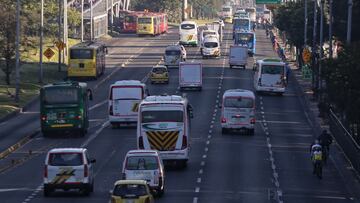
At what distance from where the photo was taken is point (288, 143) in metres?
67.5

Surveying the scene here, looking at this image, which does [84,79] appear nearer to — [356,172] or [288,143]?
[288,143]

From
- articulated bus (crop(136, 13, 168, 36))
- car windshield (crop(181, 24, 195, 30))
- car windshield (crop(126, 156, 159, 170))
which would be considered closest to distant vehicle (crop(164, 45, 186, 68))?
car windshield (crop(181, 24, 195, 30))

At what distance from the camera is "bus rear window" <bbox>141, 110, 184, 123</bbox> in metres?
53.6

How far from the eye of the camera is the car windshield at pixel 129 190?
3891 cm

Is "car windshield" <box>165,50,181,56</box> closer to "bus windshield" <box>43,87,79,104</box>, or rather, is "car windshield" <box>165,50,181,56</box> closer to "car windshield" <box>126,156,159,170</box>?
"bus windshield" <box>43,87,79,104</box>

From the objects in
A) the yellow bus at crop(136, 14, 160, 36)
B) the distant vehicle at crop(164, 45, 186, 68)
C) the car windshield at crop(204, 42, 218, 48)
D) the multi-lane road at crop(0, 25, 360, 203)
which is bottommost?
the multi-lane road at crop(0, 25, 360, 203)

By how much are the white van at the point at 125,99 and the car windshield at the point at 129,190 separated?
3258 cm

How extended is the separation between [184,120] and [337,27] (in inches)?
2164

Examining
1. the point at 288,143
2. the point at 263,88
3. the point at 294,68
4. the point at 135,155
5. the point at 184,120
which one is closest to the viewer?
the point at 135,155

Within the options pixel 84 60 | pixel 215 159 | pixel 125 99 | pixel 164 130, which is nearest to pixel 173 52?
pixel 84 60

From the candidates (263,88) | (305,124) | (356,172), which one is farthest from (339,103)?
(263,88)

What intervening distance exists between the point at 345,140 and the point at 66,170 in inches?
803

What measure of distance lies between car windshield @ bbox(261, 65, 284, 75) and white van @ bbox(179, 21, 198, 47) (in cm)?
5881

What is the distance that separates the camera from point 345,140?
61.1 meters
